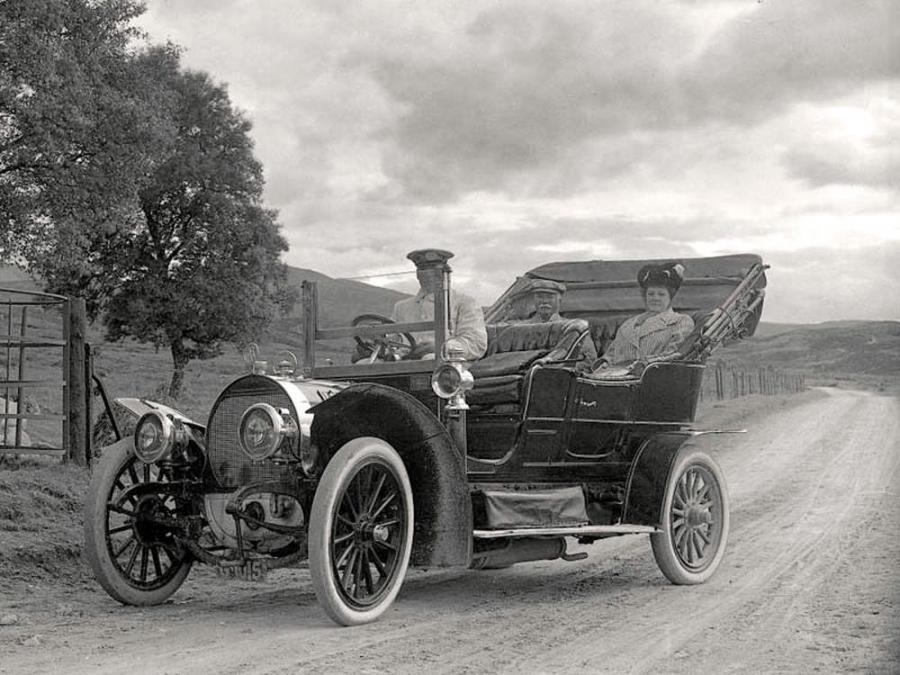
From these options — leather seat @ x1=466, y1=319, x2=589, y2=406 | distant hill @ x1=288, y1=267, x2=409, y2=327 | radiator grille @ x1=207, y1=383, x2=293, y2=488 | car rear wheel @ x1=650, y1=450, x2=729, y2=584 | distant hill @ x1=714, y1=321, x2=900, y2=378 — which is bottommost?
car rear wheel @ x1=650, y1=450, x2=729, y2=584

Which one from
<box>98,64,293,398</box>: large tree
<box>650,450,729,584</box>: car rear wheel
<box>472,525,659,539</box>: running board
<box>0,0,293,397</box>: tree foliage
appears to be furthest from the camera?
<box>98,64,293,398</box>: large tree

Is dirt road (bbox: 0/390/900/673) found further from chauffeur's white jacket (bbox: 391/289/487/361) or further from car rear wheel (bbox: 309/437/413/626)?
chauffeur's white jacket (bbox: 391/289/487/361)

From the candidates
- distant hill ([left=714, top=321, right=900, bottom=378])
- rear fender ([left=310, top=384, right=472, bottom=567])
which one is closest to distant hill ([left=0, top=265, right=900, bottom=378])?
distant hill ([left=714, top=321, right=900, bottom=378])

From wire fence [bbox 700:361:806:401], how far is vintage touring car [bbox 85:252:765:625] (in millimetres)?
24768

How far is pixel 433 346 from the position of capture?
594 cm

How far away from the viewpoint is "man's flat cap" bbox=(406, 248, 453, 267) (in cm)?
595

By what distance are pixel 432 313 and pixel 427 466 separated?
104cm

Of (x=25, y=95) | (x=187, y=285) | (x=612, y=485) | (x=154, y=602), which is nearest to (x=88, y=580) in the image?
(x=154, y=602)

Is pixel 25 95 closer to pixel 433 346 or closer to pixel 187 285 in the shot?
pixel 187 285

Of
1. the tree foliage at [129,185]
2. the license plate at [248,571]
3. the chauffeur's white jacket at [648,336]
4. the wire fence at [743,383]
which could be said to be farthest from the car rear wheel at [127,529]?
the wire fence at [743,383]

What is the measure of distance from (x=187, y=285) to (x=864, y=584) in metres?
26.4

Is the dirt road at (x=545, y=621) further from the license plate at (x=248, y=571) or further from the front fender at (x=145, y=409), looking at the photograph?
the front fender at (x=145, y=409)

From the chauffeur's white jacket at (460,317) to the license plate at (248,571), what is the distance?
5.37ft

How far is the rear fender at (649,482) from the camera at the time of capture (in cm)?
659
